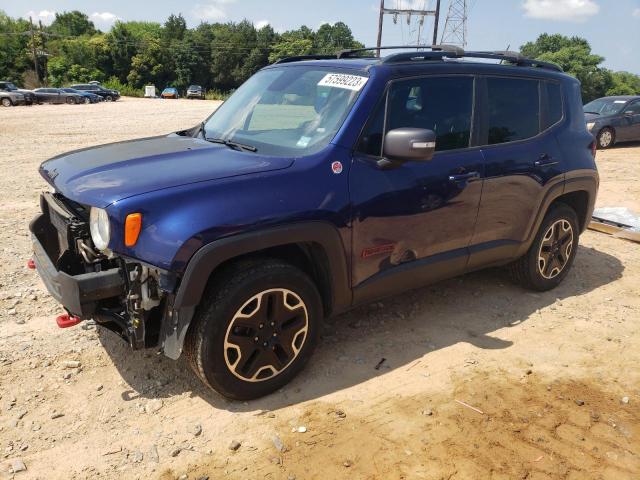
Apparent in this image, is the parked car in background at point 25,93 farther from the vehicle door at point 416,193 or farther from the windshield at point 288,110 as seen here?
the vehicle door at point 416,193

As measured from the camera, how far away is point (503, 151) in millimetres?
4129

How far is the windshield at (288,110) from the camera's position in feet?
11.1

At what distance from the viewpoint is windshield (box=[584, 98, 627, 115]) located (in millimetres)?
15438

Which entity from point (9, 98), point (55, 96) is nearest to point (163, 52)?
point (55, 96)

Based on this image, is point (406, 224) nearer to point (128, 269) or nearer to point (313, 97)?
point (313, 97)

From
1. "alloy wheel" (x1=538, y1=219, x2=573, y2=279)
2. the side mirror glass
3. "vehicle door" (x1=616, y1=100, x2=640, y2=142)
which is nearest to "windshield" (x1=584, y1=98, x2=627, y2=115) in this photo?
"vehicle door" (x1=616, y1=100, x2=640, y2=142)

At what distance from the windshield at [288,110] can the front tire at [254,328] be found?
82 centimetres

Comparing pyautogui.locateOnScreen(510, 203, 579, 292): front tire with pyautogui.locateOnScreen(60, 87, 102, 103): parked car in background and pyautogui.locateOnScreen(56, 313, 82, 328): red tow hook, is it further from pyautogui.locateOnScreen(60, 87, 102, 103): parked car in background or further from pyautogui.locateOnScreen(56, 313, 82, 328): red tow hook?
pyautogui.locateOnScreen(60, 87, 102, 103): parked car in background

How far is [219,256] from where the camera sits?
2758mm

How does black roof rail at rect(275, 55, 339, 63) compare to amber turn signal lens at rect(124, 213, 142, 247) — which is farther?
black roof rail at rect(275, 55, 339, 63)

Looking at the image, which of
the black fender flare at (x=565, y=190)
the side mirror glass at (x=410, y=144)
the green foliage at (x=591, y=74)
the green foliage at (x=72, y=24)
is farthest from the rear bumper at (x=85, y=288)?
the green foliage at (x=72, y=24)

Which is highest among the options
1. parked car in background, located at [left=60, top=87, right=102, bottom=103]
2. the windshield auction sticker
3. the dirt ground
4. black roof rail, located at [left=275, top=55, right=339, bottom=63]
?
black roof rail, located at [left=275, top=55, right=339, bottom=63]

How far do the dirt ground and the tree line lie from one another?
56472 mm

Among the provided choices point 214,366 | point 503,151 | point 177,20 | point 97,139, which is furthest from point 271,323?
point 177,20
